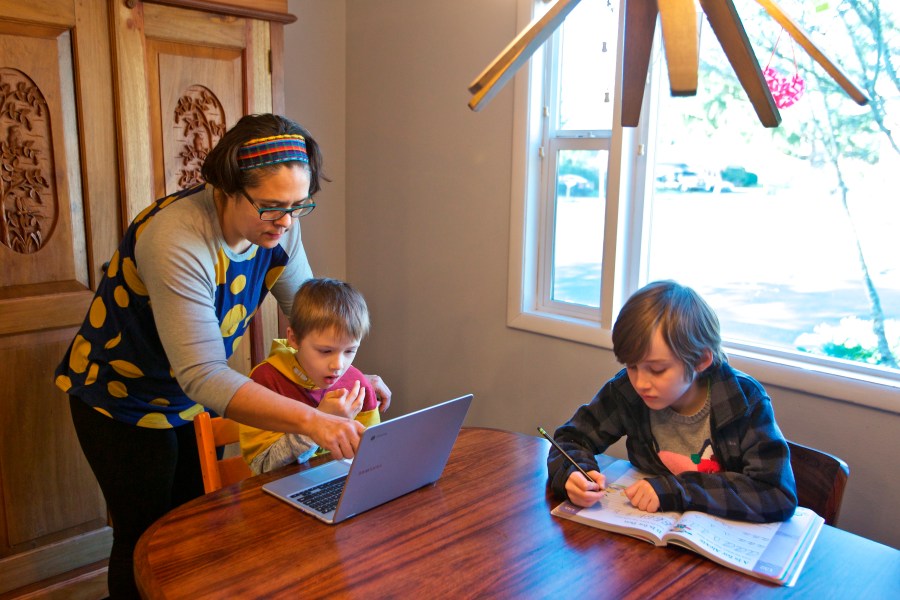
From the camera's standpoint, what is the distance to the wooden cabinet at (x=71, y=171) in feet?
6.54

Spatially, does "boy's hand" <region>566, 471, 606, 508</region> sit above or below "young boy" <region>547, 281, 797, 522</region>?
below

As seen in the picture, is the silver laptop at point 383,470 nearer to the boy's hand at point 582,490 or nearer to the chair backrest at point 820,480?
the boy's hand at point 582,490

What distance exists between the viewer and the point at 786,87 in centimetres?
204

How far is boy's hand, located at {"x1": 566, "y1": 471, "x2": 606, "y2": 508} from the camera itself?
4.50 ft

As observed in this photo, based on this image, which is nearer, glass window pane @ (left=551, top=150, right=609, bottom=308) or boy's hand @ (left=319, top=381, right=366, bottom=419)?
boy's hand @ (left=319, top=381, right=366, bottom=419)

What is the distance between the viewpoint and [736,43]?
816 mm

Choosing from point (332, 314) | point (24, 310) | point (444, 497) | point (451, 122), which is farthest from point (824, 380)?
point (24, 310)

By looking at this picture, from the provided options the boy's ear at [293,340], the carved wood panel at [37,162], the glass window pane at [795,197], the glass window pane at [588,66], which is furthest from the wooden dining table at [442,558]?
Answer: the glass window pane at [588,66]

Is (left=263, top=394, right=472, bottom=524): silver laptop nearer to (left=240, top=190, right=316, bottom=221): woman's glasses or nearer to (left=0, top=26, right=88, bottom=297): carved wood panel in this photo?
(left=240, top=190, right=316, bottom=221): woman's glasses

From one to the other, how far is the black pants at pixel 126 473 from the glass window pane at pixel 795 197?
157 cm

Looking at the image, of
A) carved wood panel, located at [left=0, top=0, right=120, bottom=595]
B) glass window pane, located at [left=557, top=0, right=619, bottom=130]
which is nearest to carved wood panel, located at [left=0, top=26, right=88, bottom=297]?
carved wood panel, located at [left=0, top=0, right=120, bottom=595]

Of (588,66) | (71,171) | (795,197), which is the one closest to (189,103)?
(71,171)

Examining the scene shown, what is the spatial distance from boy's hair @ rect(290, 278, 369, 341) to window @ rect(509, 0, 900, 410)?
1045 mm

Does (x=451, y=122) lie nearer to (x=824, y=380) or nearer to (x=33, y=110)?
(x=33, y=110)
